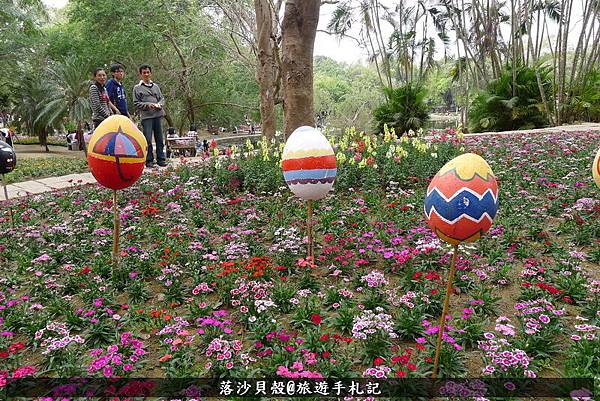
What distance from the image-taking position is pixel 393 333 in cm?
250

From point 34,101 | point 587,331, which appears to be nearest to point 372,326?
point 587,331

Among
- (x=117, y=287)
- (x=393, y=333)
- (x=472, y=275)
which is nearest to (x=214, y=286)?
(x=117, y=287)

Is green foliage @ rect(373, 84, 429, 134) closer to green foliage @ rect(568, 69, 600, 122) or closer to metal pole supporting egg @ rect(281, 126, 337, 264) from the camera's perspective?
green foliage @ rect(568, 69, 600, 122)

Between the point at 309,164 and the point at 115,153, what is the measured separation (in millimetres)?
1417

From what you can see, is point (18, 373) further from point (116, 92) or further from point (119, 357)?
point (116, 92)

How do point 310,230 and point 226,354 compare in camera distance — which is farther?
point 310,230

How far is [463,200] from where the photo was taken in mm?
2072

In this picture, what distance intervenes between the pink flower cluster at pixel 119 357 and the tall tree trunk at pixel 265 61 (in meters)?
7.93

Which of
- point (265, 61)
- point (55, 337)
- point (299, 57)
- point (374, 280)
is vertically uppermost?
point (265, 61)

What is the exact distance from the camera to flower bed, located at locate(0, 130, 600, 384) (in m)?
2.44

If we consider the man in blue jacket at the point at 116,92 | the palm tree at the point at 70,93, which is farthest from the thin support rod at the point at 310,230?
the palm tree at the point at 70,93

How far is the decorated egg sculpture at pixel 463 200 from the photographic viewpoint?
6.81ft

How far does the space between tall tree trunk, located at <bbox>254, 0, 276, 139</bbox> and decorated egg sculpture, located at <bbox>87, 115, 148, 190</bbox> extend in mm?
6914

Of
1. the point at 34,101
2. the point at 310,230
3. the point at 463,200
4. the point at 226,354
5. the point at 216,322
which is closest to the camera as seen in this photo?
the point at 463,200
